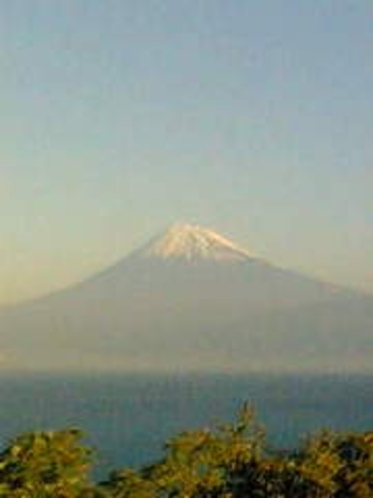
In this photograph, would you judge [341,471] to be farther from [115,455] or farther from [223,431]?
[115,455]

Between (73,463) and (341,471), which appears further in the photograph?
(341,471)

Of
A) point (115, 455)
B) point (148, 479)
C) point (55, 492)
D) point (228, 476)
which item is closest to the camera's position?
point (55, 492)

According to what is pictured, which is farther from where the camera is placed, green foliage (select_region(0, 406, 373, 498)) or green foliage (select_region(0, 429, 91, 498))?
green foliage (select_region(0, 406, 373, 498))

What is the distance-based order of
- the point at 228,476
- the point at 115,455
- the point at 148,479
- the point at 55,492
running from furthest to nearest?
the point at 115,455 → the point at 228,476 → the point at 148,479 → the point at 55,492

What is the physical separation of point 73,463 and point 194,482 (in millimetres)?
3706

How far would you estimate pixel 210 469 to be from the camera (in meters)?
32.8

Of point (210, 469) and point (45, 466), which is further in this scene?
point (210, 469)

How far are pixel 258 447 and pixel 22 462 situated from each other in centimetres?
818

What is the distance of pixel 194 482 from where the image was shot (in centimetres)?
3169

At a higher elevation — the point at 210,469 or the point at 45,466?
the point at 45,466

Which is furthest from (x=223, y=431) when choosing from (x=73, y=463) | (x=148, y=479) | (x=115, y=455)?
(x=115, y=455)

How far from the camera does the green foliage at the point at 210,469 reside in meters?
29.0

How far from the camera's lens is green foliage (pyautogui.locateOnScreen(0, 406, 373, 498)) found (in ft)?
95.2

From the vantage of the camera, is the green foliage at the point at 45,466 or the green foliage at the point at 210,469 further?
the green foliage at the point at 210,469
